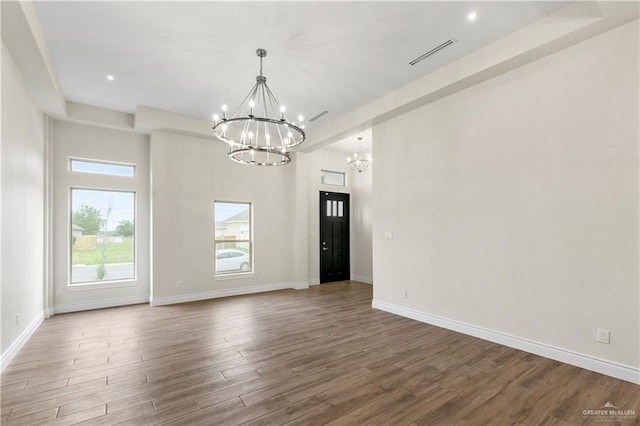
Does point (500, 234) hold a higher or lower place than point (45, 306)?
higher

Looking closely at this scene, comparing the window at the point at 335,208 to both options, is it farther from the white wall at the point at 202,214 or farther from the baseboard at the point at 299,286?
the baseboard at the point at 299,286

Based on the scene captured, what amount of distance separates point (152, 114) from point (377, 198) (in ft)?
14.3

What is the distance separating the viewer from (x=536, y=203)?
3.50 metres

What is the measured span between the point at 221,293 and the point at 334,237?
3.33m

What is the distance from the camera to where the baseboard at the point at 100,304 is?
5.25 m

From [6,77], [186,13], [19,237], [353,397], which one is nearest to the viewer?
[353,397]

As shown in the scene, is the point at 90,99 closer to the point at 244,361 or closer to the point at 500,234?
the point at 244,361

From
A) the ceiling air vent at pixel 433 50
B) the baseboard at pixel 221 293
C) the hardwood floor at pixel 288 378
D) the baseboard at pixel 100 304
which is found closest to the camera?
the hardwood floor at pixel 288 378

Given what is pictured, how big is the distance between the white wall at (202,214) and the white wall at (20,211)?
5.31 ft

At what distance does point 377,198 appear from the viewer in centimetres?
554

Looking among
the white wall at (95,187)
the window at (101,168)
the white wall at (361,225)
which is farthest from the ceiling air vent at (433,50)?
the window at (101,168)

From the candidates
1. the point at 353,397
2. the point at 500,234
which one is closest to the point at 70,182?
the point at 353,397

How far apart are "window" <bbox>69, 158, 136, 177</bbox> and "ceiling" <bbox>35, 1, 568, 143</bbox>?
1198mm

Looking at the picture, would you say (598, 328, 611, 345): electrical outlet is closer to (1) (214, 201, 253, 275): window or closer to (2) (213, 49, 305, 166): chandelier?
(2) (213, 49, 305, 166): chandelier
